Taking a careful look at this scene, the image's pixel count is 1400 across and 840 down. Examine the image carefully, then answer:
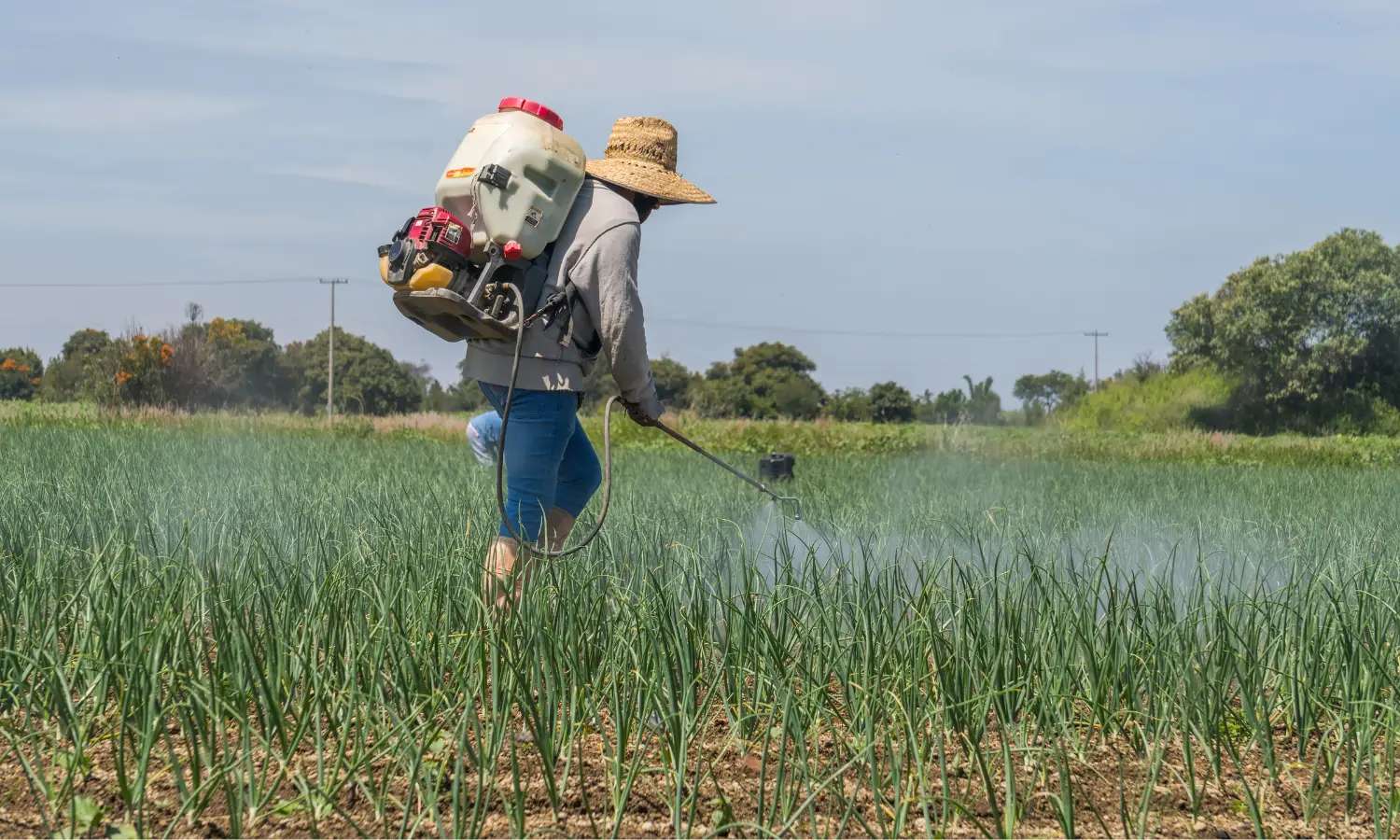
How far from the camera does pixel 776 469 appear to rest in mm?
7664

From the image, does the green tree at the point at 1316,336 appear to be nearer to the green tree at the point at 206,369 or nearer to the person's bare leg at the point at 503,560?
the green tree at the point at 206,369

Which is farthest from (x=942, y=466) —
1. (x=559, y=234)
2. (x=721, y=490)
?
(x=559, y=234)

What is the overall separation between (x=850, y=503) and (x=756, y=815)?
163 inches

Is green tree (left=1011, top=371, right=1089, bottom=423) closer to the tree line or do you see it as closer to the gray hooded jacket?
the tree line

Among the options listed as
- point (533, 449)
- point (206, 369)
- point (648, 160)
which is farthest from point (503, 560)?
point (206, 369)

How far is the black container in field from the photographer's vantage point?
25.1ft

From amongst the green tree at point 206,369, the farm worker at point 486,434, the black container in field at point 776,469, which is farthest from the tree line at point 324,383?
the farm worker at point 486,434

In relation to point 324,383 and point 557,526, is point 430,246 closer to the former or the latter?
point 557,526

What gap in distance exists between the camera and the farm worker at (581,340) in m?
3.20

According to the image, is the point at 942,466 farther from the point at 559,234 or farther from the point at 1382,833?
the point at 1382,833

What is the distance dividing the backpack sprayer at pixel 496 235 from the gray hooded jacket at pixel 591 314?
0.05 m

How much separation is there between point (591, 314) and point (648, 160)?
61 cm

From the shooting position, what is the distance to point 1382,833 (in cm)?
198

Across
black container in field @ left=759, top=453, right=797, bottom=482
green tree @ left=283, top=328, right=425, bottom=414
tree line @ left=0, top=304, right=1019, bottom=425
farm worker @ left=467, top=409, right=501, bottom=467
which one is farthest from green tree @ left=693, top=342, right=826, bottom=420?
farm worker @ left=467, top=409, right=501, bottom=467
